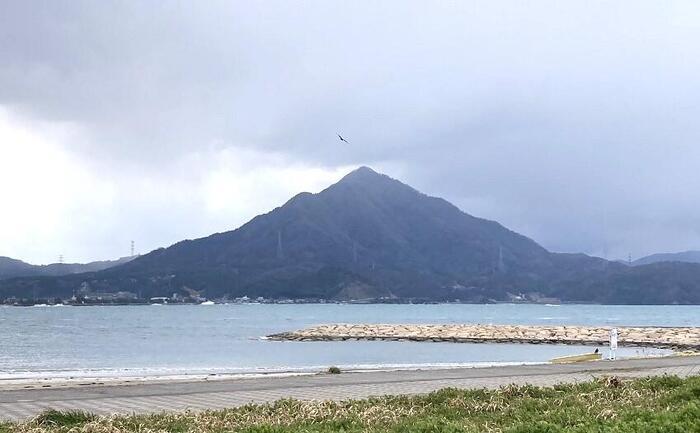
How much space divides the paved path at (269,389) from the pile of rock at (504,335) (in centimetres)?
3117

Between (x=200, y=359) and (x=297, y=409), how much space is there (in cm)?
3803

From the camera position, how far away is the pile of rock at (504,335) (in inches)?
2250

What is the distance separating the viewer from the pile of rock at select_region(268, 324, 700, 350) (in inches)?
2250

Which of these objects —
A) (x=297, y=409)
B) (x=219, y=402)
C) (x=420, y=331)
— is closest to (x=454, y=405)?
(x=297, y=409)

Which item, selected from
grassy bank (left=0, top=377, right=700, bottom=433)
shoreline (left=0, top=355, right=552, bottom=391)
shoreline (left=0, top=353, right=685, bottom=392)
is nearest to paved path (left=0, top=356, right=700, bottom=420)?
shoreline (left=0, top=353, right=685, bottom=392)

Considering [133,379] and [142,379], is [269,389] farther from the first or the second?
[133,379]

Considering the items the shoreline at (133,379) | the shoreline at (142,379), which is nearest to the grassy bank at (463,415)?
the shoreline at (142,379)

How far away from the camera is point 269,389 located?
735 inches

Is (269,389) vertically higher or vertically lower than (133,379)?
higher

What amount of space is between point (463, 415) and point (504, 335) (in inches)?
2191


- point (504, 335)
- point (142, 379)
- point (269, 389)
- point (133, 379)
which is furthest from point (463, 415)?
point (504, 335)

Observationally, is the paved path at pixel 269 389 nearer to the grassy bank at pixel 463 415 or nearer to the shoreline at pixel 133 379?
the shoreline at pixel 133 379

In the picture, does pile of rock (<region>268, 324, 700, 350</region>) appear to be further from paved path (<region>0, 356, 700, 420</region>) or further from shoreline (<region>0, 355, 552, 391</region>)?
shoreline (<region>0, 355, 552, 391</region>)

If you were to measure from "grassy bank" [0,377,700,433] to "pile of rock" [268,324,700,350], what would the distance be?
132 feet
